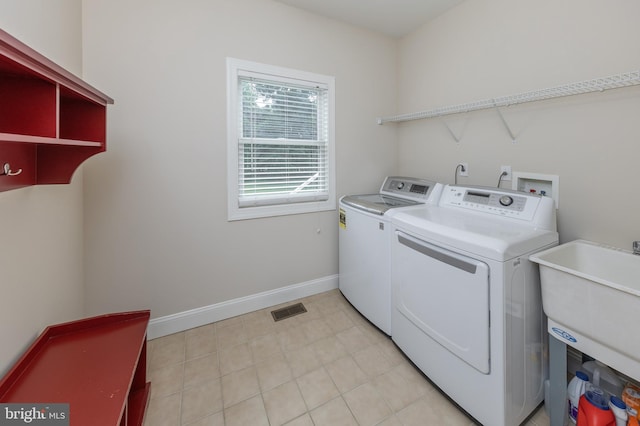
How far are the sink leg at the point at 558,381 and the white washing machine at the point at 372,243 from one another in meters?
0.86

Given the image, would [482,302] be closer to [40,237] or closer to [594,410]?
[594,410]

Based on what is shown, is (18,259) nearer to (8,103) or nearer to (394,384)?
(8,103)

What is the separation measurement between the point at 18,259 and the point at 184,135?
1154 millimetres

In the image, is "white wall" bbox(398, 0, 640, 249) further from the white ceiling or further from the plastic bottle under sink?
the plastic bottle under sink

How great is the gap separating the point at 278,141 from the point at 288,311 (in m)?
1.48

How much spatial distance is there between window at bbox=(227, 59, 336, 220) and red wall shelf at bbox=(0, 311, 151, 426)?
1.05 metres

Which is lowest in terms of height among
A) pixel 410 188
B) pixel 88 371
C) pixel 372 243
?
pixel 88 371

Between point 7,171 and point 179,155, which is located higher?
point 179,155

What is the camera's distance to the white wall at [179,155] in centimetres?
171

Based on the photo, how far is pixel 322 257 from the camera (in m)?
2.57

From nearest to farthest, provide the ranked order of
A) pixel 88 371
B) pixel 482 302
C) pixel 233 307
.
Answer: pixel 88 371 < pixel 482 302 < pixel 233 307

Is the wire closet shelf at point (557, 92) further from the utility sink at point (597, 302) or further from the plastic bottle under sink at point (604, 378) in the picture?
the plastic bottle under sink at point (604, 378)

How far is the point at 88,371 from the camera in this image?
1.05 meters

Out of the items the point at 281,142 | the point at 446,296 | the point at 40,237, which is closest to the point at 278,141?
the point at 281,142
